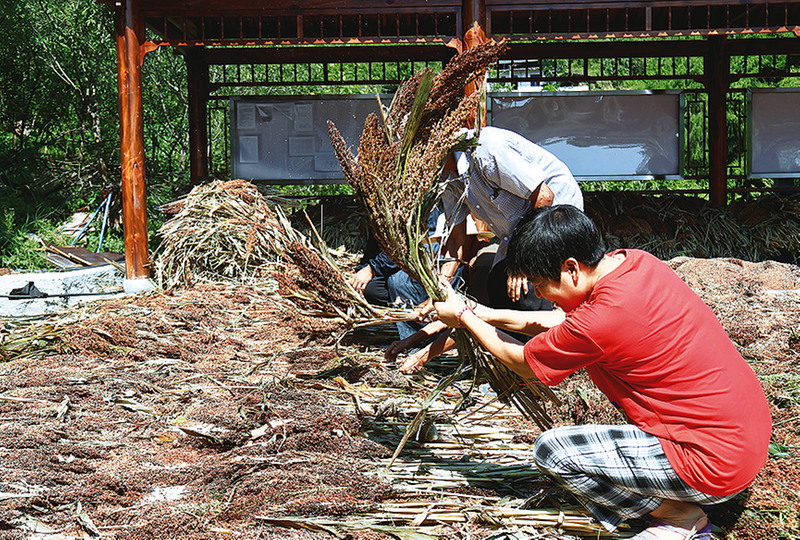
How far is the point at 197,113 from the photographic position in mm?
8484

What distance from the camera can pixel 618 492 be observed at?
2.07 m

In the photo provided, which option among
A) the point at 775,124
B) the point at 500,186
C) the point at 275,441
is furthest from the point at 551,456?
the point at 775,124

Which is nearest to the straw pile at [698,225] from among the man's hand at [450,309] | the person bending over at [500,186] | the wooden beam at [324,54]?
the wooden beam at [324,54]

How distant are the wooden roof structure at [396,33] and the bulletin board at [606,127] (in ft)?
1.96

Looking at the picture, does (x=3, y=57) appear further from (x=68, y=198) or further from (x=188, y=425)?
(x=188, y=425)

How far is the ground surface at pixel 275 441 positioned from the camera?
2.14m

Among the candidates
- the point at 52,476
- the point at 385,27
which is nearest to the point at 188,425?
the point at 52,476

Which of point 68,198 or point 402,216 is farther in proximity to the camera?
point 68,198

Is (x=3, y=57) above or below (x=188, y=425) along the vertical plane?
above

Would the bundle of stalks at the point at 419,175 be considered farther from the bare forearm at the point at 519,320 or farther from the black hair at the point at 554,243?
the black hair at the point at 554,243

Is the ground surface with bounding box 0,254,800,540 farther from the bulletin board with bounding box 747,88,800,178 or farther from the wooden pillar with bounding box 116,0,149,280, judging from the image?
the bulletin board with bounding box 747,88,800,178

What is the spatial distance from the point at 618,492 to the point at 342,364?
1879mm

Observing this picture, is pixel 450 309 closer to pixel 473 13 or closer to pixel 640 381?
pixel 640 381

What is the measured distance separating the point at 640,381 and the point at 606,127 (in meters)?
7.33
